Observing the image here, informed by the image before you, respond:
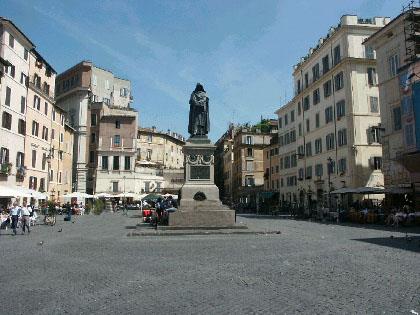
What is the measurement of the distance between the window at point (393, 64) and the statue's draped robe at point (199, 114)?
17695 millimetres

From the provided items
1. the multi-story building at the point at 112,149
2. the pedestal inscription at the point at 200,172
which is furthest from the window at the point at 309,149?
the pedestal inscription at the point at 200,172

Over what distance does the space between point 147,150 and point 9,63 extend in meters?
45.4

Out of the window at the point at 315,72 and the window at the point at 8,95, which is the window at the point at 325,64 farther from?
the window at the point at 8,95

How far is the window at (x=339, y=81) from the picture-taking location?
41.6 m

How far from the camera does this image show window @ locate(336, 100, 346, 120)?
4112 centimetres

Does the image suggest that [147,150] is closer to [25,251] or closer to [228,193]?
[228,193]

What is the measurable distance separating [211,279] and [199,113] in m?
15.0

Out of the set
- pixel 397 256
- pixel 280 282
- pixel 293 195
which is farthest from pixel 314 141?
pixel 280 282

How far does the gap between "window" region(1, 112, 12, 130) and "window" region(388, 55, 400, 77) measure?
3422cm

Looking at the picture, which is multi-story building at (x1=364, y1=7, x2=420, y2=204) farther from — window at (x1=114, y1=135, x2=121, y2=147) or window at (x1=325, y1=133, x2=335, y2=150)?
window at (x1=114, y1=135, x2=121, y2=147)

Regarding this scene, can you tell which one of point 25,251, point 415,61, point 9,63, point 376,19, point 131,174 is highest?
point 376,19

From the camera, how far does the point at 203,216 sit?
19.0 metres

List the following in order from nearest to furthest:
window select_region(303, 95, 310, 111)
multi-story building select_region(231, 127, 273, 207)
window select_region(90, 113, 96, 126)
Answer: window select_region(303, 95, 310, 111)
window select_region(90, 113, 96, 126)
multi-story building select_region(231, 127, 273, 207)

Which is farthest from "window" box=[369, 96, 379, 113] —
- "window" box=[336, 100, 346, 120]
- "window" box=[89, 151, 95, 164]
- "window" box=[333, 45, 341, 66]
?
"window" box=[89, 151, 95, 164]
